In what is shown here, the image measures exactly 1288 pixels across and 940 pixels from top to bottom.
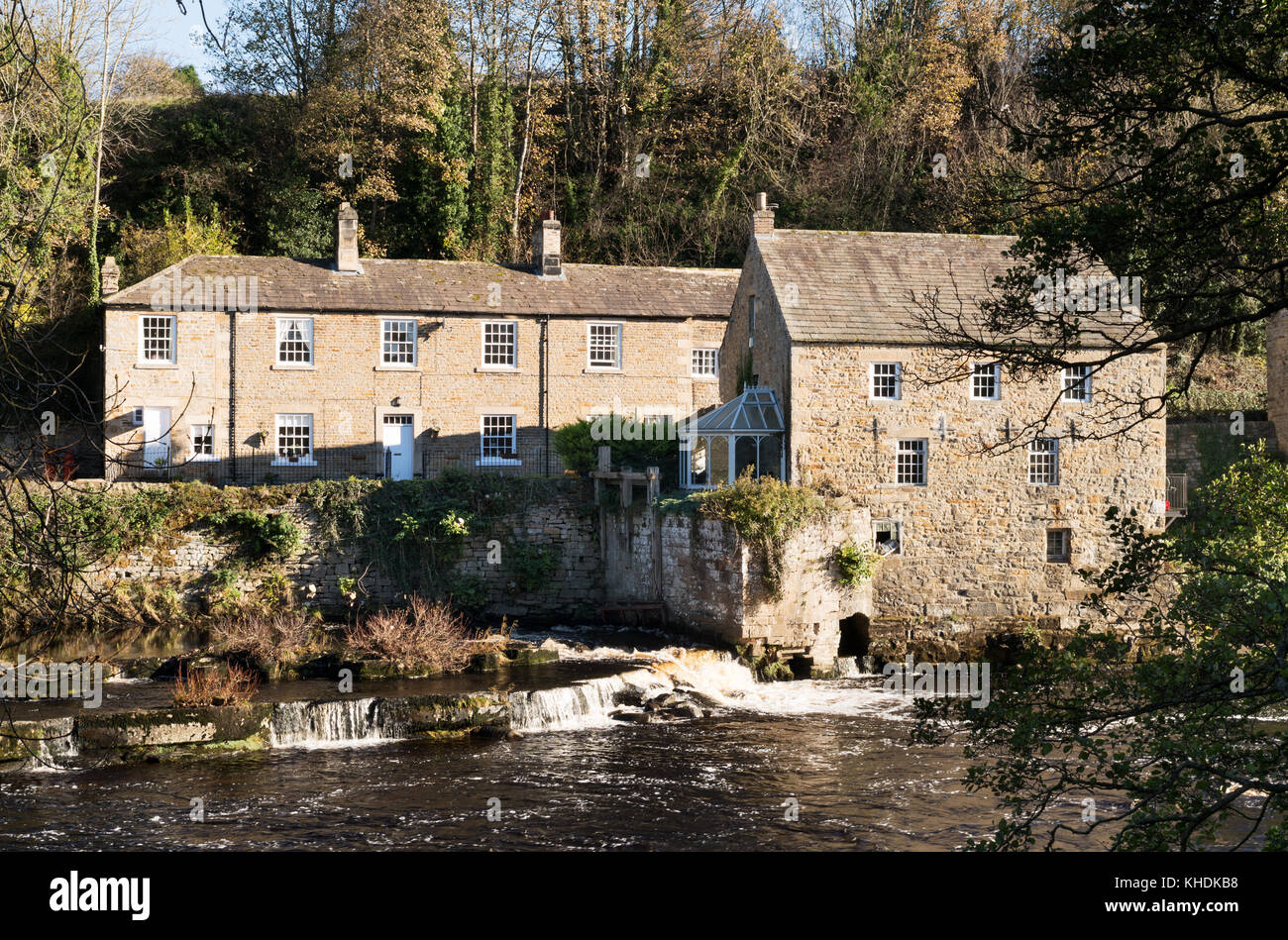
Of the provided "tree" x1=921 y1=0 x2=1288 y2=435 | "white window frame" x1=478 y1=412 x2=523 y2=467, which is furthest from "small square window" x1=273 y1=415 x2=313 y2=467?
"tree" x1=921 y1=0 x2=1288 y2=435

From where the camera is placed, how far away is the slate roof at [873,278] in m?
25.2

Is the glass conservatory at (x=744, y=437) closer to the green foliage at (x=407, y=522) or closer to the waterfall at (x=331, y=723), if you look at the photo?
the green foliage at (x=407, y=522)

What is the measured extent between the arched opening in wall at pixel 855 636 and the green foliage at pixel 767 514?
2934 mm

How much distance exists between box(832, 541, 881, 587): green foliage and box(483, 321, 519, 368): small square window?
13.2 m

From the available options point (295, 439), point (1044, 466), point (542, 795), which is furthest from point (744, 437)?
point (295, 439)

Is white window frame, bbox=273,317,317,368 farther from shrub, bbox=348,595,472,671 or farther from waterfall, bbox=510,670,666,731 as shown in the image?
waterfall, bbox=510,670,666,731

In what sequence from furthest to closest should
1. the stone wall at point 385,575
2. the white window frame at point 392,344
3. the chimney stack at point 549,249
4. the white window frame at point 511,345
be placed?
the chimney stack at point 549,249
the white window frame at point 511,345
the white window frame at point 392,344
the stone wall at point 385,575

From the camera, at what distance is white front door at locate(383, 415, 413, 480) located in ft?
106

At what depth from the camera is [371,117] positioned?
3978 centimetres

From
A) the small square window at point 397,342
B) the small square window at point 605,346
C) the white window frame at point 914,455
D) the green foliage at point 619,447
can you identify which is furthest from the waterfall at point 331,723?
the small square window at point 605,346

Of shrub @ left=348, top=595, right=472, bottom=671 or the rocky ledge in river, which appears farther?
shrub @ left=348, top=595, right=472, bottom=671

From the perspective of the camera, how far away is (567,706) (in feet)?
61.9
